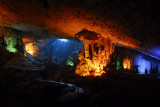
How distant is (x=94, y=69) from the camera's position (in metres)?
9.22

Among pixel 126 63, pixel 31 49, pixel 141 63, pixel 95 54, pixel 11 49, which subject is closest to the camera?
pixel 95 54

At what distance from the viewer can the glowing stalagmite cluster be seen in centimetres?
906

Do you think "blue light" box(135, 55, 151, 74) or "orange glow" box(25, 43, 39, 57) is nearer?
"blue light" box(135, 55, 151, 74)

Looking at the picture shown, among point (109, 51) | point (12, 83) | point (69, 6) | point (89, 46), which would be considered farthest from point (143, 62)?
point (12, 83)

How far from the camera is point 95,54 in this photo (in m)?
9.31

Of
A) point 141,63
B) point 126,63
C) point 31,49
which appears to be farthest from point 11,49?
point 141,63

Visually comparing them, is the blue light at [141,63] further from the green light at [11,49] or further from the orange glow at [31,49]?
the orange glow at [31,49]

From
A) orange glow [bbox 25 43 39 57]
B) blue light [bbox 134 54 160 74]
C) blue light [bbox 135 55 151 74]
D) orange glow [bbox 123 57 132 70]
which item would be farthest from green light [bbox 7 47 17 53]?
blue light [bbox 135 55 151 74]

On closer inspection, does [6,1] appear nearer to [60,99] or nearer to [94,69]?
[60,99]

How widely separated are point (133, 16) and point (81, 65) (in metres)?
6.86

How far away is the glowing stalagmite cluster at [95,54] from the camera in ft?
29.7

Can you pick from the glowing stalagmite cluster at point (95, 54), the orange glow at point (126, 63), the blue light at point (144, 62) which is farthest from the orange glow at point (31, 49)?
the blue light at point (144, 62)

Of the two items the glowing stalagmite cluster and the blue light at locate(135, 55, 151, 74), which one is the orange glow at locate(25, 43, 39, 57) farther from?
the blue light at locate(135, 55, 151, 74)

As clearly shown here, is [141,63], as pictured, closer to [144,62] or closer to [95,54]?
[144,62]
